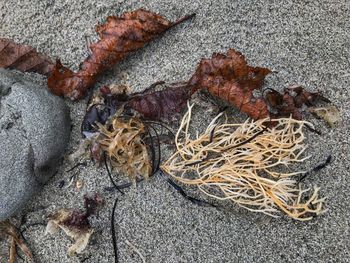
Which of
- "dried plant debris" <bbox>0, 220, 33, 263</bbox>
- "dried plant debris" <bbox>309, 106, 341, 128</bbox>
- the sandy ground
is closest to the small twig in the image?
the sandy ground

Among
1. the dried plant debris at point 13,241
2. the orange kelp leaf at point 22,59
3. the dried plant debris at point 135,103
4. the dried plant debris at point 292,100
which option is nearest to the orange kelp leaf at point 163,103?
the dried plant debris at point 135,103

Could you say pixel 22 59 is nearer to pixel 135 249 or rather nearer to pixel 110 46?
pixel 110 46

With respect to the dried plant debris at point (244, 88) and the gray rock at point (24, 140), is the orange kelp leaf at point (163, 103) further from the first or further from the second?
the gray rock at point (24, 140)

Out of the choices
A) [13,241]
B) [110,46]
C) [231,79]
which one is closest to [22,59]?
[110,46]

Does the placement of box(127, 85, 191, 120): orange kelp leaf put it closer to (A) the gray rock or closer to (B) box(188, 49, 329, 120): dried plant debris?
(B) box(188, 49, 329, 120): dried plant debris

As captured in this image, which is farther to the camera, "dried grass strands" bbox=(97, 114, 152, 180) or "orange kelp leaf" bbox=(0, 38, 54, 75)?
"orange kelp leaf" bbox=(0, 38, 54, 75)

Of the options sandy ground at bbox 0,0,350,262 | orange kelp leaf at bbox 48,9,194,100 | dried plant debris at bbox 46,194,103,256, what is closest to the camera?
sandy ground at bbox 0,0,350,262
